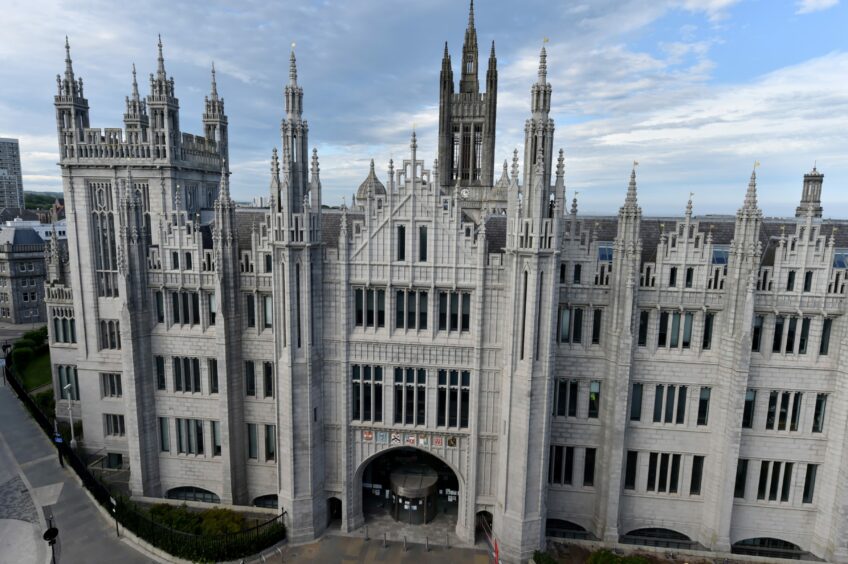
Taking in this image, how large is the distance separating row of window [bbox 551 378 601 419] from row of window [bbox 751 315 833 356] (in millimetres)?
9607

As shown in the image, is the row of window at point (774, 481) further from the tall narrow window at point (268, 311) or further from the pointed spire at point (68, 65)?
the pointed spire at point (68, 65)

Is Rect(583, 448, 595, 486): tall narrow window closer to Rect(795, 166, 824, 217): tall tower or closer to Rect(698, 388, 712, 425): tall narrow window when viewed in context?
Rect(698, 388, 712, 425): tall narrow window

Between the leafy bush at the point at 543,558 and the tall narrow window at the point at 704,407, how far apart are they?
12.5 m

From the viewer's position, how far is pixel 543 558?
27.4 meters

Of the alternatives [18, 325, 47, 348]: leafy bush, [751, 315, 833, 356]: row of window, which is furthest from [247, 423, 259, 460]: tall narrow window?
[18, 325, 47, 348]: leafy bush

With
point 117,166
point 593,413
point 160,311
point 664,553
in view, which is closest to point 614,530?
point 664,553

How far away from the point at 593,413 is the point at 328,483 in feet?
58.4

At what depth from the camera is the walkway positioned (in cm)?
2988

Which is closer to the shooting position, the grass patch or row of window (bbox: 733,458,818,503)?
row of window (bbox: 733,458,818,503)

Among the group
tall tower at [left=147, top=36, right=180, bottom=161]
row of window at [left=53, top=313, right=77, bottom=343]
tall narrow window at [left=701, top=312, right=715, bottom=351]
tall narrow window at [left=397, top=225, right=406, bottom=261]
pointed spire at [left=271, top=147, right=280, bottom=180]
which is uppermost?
tall tower at [left=147, top=36, right=180, bottom=161]

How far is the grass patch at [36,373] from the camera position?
185ft

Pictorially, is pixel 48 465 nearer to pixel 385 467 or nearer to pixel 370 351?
pixel 385 467

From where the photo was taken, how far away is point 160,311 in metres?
33.8

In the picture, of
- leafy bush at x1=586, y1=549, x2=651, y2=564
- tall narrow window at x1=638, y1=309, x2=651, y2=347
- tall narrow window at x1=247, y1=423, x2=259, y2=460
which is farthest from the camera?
tall narrow window at x1=247, y1=423, x2=259, y2=460
